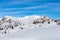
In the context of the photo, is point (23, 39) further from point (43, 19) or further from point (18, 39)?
point (43, 19)

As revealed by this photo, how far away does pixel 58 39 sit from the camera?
8609 millimetres

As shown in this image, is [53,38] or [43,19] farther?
[43,19]

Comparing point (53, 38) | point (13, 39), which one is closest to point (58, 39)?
point (53, 38)

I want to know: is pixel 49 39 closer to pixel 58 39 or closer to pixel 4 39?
pixel 58 39

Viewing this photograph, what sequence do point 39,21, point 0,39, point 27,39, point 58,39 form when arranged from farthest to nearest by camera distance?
point 39,21, point 0,39, point 27,39, point 58,39

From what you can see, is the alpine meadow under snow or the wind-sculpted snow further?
the wind-sculpted snow

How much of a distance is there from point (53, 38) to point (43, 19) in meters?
12.4

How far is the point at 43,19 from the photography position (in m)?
21.3

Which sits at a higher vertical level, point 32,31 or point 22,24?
point 22,24

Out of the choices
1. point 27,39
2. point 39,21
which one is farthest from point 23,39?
point 39,21

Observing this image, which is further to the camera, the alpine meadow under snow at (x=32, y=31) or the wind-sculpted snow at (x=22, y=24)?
the wind-sculpted snow at (x=22, y=24)

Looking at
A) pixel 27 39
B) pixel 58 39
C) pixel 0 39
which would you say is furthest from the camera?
pixel 0 39

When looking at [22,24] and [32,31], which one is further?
[22,24]

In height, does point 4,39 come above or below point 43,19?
below
